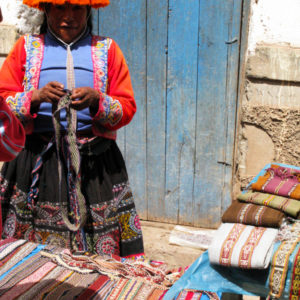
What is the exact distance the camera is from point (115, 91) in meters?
2.17

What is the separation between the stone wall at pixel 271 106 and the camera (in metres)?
3.12

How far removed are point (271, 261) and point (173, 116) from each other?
2158mm

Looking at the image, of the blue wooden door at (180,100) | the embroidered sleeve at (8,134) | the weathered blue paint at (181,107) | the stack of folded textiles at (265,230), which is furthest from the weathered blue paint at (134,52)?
the embroidered sleeve at (8,134)

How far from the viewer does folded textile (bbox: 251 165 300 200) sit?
6.83 ft

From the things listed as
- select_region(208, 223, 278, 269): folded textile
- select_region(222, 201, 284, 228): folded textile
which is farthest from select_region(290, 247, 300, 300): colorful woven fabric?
select_region(222, 201, 284, 228): folded textile

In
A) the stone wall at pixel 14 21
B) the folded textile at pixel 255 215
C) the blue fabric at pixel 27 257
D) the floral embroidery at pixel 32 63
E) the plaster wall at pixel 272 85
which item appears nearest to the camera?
the blue fabric at pixel 27 257

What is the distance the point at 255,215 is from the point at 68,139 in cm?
94

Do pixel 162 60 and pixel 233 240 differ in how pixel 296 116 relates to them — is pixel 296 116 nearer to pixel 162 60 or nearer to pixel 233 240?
pixel 162 60

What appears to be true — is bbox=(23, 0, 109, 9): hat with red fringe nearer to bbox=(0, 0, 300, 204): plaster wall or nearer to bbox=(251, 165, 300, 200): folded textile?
bbox=(251, 165, 300, 200): folded textile

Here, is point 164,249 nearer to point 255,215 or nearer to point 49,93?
point 255,215

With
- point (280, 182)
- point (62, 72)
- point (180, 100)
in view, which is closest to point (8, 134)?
point (62, 72)

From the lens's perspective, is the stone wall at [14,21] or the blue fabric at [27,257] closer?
the blue fabric at [27,257]

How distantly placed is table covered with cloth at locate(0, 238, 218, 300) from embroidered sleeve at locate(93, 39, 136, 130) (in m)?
0.64

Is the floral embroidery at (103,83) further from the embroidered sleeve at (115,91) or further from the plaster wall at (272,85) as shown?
the plaster wall at (272,85)
